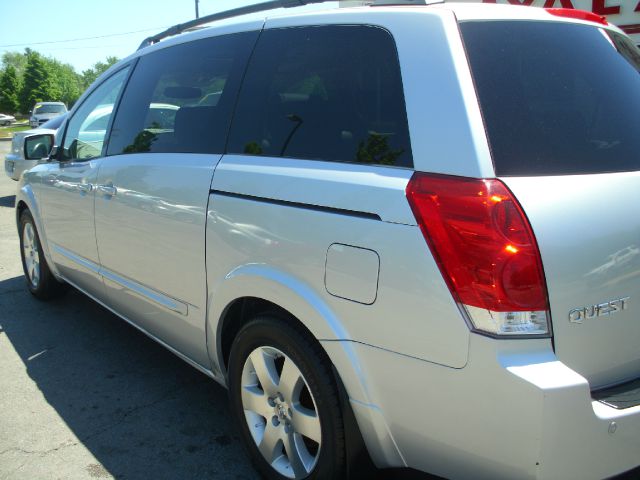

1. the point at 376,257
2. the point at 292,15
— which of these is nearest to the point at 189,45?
the point at 292,15

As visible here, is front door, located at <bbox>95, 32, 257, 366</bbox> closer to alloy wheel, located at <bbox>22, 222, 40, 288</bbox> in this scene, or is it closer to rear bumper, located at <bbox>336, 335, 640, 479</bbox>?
rear bumper, located at <bbox>336, 335, 640, 479</bbox>

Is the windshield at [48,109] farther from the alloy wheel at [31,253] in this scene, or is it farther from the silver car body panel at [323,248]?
the silver car body panel at [323,248]

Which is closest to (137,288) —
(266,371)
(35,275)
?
(266,371)

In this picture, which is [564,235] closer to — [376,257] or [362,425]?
[376,257]

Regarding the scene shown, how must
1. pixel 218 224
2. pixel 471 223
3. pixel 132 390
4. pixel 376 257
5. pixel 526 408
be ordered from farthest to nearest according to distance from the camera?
pixel 132 390
pixel 218 224
pixel 376 257
pixel 471 223
pixel 526 408

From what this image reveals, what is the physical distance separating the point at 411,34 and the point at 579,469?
143cm

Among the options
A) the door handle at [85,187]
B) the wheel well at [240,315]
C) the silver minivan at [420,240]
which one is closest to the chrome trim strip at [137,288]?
the silver minivan at [420,240]

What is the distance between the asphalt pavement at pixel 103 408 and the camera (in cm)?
270

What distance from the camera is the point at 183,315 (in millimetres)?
2812

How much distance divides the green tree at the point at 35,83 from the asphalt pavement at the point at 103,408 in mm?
65782

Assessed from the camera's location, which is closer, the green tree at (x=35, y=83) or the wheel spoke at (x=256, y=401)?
the wheel spoke at (x=256, y=401)

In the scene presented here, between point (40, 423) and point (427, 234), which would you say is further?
point (40, 423)

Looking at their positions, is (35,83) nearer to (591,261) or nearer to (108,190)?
(108,190)

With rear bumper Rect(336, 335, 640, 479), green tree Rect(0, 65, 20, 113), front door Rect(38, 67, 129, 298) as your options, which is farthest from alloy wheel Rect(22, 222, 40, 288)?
green tree Rect(0, 65, 20, 113)
